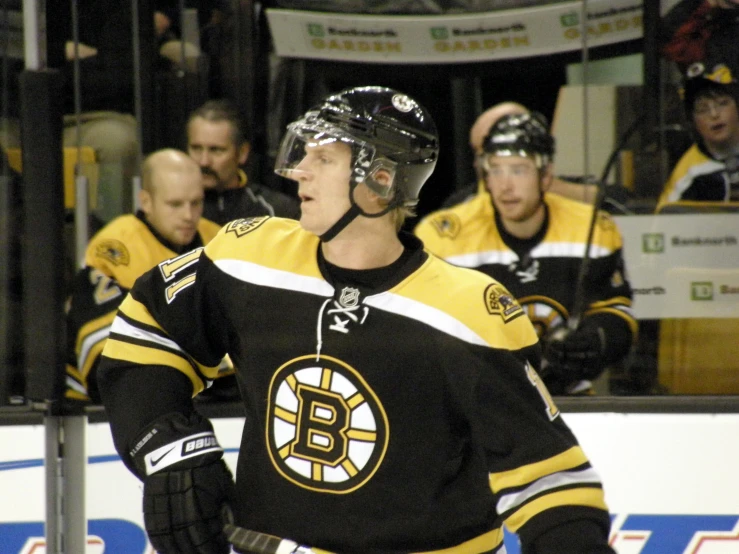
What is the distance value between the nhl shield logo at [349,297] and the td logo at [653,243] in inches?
51.9

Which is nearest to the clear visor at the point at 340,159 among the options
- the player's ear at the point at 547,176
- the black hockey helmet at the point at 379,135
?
the black hockey helmet at the point at 379,135

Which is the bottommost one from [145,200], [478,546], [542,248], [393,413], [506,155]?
[478,546]

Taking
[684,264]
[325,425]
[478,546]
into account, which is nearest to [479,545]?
[478,546]

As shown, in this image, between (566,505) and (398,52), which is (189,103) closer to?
(398,52)

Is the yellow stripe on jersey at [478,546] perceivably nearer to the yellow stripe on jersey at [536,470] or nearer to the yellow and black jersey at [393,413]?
the yellow and black jersey at [393,413]

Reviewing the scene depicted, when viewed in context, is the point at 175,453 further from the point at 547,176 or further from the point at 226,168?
the point at 547,176

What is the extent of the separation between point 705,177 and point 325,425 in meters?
1.51

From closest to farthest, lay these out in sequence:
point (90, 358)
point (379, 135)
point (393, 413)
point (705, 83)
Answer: point (393, 413), point (379, 135), point (705, 83), point (90, 358)

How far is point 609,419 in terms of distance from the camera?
121 inches

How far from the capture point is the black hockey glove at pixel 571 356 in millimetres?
3125

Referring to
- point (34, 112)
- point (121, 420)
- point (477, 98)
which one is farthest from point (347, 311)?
point (34, 112)

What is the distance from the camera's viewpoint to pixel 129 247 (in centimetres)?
327

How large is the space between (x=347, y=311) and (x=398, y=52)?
1.28 metres

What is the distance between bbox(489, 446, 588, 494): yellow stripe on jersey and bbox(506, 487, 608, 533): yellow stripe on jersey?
0.03m
